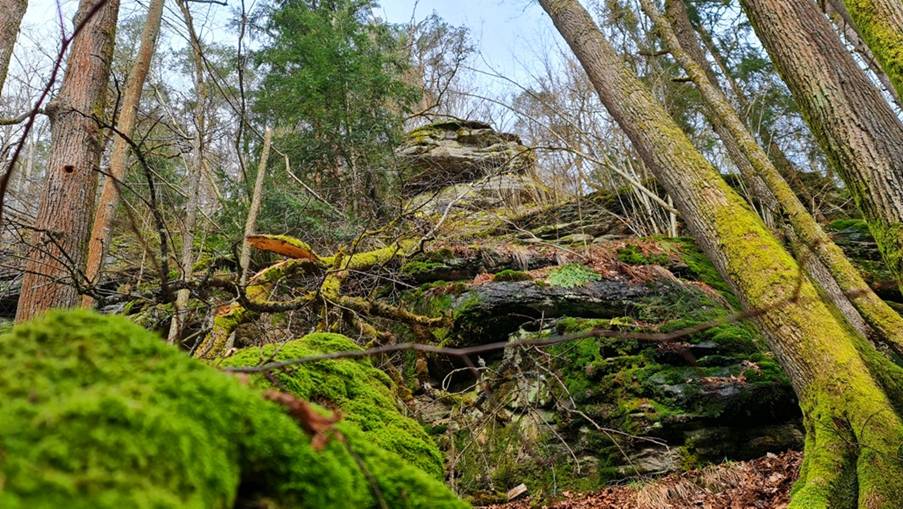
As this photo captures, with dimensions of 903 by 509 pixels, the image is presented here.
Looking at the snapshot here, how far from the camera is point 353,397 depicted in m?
2.46

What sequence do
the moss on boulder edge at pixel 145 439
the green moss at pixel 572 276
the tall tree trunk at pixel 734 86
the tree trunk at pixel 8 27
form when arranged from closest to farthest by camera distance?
the moss on boulder edge at pixel 145 439 < the tree trunk at pixel 8 27 < the green moss at pixel 572 276 < the tall tree trunk at pixel 734 86

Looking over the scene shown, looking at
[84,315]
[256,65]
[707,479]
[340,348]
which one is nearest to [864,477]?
[707,479]

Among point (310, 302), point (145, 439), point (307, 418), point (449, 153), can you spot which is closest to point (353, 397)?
point (307, 418)

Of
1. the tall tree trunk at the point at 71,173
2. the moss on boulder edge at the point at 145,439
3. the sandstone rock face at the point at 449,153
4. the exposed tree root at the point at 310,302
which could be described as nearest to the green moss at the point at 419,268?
the exposed tree root at the point at 310,302

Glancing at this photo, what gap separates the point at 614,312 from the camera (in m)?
6.24

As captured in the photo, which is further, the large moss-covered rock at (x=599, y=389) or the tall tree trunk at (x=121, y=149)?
the tall tree trunk at (x=121, y=149)

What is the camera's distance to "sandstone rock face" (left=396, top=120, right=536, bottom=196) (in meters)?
12.6

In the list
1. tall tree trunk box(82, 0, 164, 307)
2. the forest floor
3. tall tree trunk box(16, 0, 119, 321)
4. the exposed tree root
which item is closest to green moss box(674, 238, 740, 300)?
the forest floor

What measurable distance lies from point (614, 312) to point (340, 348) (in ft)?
13.7

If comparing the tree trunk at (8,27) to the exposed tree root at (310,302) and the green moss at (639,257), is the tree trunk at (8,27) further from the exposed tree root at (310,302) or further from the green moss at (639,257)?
the green moss at (639,257)

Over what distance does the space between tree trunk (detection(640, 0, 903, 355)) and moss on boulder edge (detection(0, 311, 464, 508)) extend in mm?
2730

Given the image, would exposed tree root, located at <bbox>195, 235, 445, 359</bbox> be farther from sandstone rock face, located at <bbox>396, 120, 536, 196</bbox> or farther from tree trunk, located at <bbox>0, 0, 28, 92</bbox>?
sandstone rock face, located at <bbox>396, 120, 536, 196</bbox>

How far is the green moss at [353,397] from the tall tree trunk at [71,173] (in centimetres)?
301

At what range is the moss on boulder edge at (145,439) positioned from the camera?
1.98 feet
